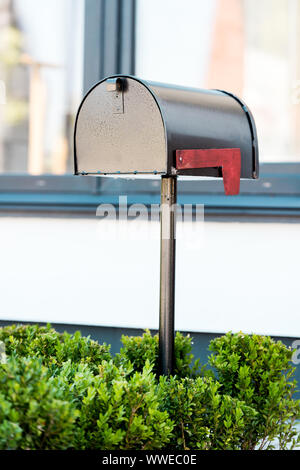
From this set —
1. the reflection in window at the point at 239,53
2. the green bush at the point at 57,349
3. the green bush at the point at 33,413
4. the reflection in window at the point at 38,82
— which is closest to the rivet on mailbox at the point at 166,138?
the green bush at the point at 57,349

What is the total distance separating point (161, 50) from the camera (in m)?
4.80

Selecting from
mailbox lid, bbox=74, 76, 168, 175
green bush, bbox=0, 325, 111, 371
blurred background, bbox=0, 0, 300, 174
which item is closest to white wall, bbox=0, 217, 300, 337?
blurred background, bbox=0, 0, 300, 174

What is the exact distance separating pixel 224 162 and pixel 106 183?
2.37 meters

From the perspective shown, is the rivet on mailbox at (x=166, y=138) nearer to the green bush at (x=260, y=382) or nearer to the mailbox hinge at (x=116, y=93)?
the mailbox hinge at (x=116, y=93)

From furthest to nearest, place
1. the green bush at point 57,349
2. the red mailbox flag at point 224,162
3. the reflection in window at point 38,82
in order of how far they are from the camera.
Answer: the reflection in window at point 38,82 → the green bush at point 57,349 → the red mailbox flag at point 224,162

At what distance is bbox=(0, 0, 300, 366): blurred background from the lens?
439 cm

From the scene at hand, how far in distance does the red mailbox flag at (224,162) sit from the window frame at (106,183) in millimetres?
2007

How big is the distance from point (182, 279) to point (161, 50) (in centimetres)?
158

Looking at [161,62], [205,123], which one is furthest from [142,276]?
[205,123]

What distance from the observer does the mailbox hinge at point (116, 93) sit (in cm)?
248

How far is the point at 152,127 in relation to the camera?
7.79 feet

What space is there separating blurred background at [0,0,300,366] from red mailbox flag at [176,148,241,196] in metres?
1.95
